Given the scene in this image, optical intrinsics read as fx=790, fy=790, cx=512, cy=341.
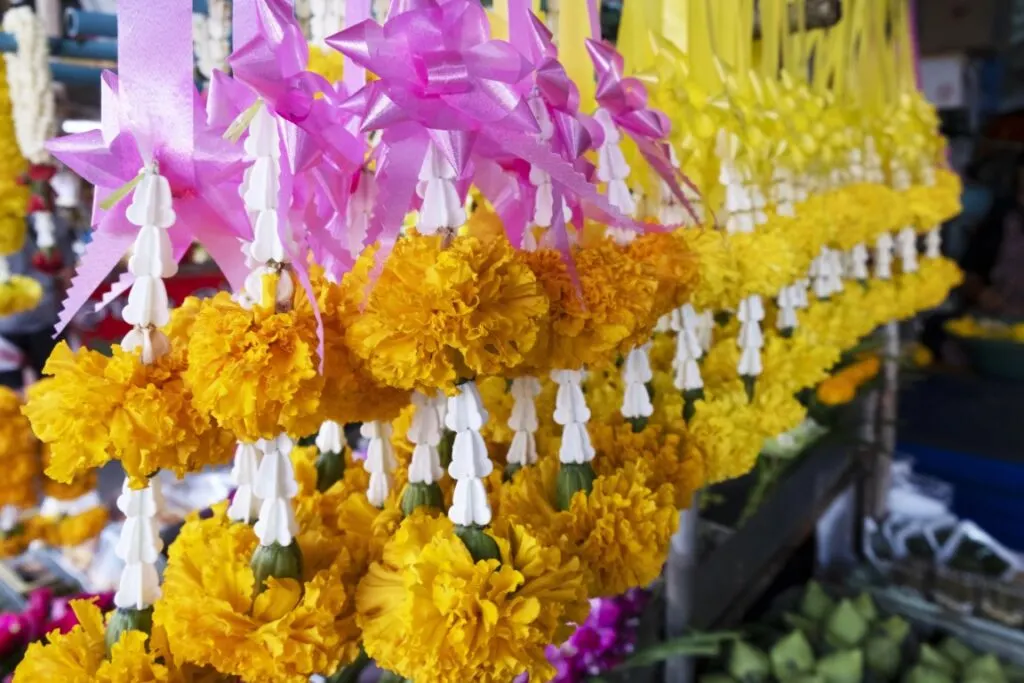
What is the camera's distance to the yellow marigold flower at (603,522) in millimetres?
537

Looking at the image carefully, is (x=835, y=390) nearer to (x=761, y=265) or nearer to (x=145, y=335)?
(x=761, y=265)

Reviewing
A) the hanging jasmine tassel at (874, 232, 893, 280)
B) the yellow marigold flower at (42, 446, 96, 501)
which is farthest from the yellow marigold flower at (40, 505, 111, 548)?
the hanging jasmine tassel at (874, 232, 893, 280)

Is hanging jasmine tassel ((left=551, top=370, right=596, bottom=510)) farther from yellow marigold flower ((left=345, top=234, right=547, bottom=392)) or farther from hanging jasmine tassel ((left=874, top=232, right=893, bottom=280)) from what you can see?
hanging jasmine tassel ((left=874, top=232, right=893, bottom=280))

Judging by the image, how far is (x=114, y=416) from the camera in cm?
41

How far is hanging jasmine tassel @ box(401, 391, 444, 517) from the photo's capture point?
0.51m

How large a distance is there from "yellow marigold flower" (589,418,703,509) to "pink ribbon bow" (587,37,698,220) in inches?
7.5

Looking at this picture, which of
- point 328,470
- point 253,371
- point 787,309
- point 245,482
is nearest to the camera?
point 253,371

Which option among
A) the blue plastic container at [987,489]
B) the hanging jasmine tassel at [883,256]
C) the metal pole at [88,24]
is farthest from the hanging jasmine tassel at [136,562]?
the blue plastic container at [987,489]

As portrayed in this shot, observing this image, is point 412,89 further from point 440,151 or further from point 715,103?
point 715,103

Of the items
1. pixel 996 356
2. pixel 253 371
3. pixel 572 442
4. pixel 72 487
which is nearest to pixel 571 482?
pixel 572 442

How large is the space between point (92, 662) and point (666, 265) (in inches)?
18.5

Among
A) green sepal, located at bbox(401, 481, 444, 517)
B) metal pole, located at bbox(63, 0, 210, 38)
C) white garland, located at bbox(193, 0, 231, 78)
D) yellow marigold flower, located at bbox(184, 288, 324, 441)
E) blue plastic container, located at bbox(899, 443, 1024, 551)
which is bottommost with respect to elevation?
blue plastic container, located at bbox(899, 443, 1024, 551)

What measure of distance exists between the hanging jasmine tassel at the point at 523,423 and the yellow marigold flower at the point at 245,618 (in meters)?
0.16

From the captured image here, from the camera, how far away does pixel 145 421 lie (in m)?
0.41
